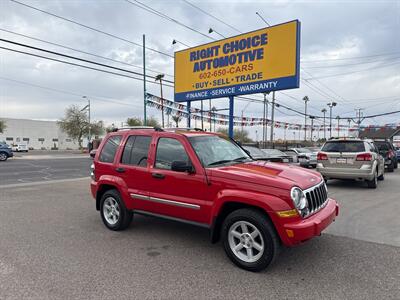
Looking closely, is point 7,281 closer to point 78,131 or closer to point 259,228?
point 259,228

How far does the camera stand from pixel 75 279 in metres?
3.61

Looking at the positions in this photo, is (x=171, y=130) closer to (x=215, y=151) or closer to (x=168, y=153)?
(x=168, y=153)

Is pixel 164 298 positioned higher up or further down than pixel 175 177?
further down

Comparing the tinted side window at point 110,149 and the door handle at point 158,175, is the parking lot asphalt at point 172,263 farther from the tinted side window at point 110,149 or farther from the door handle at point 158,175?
the tinted side window at point 110,149

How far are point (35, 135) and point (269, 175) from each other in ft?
306

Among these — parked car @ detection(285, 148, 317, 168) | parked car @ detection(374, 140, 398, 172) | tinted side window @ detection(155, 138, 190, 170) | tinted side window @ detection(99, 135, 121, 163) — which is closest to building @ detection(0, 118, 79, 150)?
parked car @ detection(285, 148, 317, 168)

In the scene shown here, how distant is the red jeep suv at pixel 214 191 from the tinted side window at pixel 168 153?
0.02 metres

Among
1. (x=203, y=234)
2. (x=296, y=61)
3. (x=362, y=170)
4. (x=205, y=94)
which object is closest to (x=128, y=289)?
(x=203, y=234)

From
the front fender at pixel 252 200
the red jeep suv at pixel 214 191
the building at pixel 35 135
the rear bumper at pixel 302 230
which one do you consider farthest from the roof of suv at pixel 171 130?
the building at pixel 35 135

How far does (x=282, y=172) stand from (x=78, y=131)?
56.8 meters

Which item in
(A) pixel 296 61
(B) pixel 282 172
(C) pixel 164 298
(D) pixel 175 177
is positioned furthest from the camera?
(A) pixel 296 61

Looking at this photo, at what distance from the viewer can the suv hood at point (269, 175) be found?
3789 millimetres

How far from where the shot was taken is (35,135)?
8462cm

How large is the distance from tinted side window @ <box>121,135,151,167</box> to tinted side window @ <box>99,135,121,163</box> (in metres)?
0.30
